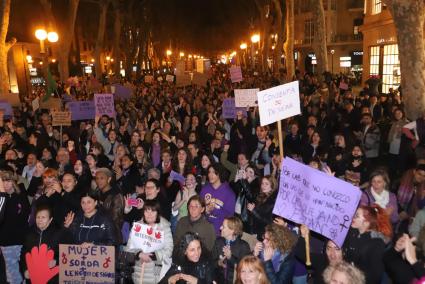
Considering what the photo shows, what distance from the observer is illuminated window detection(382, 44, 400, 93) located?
24.8 metres

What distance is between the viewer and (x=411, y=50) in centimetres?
1241

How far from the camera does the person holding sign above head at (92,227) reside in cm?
573

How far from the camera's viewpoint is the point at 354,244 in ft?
15.6

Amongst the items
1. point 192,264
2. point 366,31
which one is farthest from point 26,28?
point 192,264

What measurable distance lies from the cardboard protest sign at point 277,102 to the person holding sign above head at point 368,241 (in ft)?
7.60

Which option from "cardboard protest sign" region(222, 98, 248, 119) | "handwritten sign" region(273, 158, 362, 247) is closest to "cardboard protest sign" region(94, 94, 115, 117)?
"cardboard protest sign" region(222, 98, 248, 119)

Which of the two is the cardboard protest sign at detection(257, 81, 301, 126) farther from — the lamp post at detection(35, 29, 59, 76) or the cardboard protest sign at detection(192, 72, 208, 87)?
the cardboard protest sign at detection(192, 72, 208, 87)

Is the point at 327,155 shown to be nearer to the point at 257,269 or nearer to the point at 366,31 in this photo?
the point at 257,269

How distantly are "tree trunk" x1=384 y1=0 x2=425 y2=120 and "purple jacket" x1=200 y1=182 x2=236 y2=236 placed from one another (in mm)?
7274

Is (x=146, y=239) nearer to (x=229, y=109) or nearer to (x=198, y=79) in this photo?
(x=229, y=109)

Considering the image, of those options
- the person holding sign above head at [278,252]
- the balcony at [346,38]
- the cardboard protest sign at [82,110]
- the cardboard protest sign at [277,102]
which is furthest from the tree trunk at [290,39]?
the balcony at [346,38]

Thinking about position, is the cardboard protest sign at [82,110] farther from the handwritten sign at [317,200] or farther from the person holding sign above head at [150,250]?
the handwritten sign at [317,200]

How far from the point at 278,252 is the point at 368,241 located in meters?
0.86

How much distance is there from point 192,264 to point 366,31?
93.2 feet
